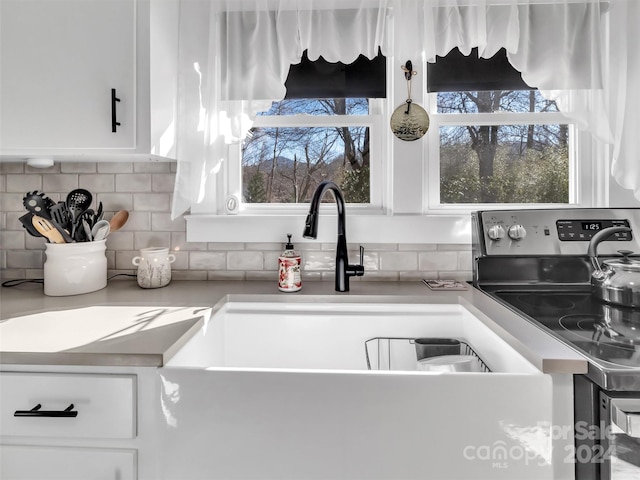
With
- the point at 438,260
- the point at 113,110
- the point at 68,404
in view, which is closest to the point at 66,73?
the point at 113,110

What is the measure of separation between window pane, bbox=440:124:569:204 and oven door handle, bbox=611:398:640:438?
3.42 feet

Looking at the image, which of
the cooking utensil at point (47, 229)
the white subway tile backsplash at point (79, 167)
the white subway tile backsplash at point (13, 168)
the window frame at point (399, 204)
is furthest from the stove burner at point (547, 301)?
the white subway tile backsplash at point (13, 168)

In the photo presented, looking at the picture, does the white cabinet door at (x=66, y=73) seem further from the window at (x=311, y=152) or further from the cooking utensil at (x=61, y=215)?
the window at (x=311, y=152)

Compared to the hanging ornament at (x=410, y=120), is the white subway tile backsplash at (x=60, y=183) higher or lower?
lower

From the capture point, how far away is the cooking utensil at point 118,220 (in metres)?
1.51

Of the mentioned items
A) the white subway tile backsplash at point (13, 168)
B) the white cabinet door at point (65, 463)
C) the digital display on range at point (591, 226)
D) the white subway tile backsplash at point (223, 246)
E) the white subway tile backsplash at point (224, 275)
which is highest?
the white subway tile backsplash at point (13, 168)

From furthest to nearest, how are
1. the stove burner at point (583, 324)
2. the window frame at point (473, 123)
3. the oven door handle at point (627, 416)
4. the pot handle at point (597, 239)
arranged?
the window frame at point (473, 123)
the pot handle at point (597, 239)
the stove burner at point (583, 324)
the oven door handle at point (627, 416)

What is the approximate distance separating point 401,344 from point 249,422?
666mm

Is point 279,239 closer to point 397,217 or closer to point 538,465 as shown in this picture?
point 397,217

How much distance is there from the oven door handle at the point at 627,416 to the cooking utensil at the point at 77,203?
1648 millimetres

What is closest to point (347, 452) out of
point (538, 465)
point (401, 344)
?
point (538, 465)

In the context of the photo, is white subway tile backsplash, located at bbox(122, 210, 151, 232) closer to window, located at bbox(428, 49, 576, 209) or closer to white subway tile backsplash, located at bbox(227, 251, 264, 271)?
white subway tile backsplash, located at bbox(227, 251, 264, 271)

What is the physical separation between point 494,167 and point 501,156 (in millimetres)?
57

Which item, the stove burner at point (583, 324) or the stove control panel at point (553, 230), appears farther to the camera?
the stove control panel at point (553, 230)
